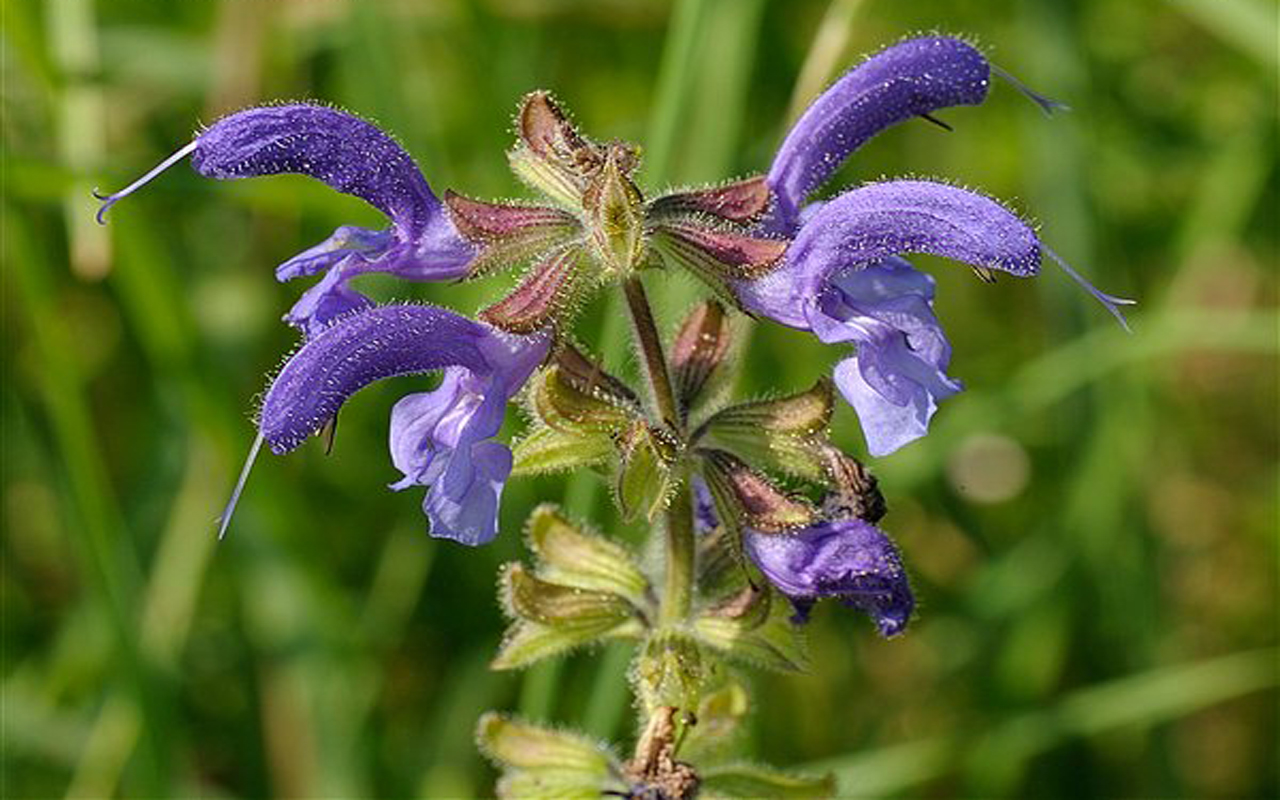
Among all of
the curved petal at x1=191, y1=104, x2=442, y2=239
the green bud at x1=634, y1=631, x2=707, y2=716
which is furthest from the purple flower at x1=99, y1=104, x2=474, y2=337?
the green bud at x1=634, y1=631, x2=707, y2=716

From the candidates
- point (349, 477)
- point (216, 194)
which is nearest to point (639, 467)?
point (216, 194)

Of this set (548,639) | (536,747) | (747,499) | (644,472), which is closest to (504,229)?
(644,472)

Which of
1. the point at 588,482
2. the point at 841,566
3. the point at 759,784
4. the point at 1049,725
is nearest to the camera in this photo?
the point at 841,566

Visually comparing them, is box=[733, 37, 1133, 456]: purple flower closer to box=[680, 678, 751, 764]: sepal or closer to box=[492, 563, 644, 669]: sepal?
box=[492, 563, 644, 669]: sepal

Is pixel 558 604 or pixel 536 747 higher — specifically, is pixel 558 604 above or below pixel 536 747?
above

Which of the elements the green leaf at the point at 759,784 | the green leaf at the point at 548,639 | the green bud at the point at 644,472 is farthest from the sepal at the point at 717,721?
the green bud at the point at 644,472

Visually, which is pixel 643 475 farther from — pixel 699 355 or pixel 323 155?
pixel 323 155
